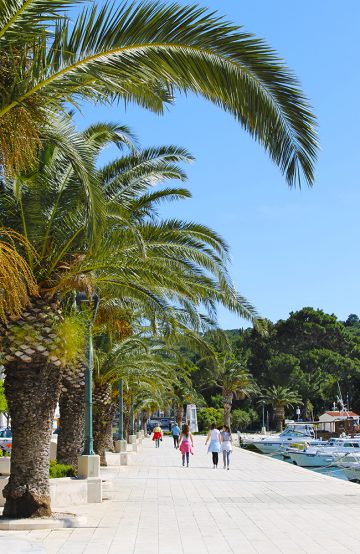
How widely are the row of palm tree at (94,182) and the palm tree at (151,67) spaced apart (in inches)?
0.5

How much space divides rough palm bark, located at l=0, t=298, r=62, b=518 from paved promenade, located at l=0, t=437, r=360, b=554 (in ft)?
2.81

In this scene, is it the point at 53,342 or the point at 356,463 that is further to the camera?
the point at 356,463

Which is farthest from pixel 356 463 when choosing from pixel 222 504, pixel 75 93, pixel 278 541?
pixel 75 93

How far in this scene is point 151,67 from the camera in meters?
7.73

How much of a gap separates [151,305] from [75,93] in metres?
7.50

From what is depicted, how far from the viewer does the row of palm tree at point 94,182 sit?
296 inches

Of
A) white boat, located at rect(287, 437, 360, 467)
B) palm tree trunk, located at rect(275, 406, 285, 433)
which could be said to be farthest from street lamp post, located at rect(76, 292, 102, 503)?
palm tree trunk, located at rect(275, 406, 285, 433)

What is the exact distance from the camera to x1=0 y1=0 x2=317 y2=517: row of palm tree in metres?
7.53

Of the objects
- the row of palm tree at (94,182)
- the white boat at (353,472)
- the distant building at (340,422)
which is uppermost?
the row of palm tree at (94,182)

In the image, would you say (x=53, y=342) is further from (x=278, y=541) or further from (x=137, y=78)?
Answer: (x=137, y=78)

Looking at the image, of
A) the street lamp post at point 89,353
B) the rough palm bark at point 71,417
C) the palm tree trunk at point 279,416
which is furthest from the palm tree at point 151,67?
the palm tree trunk at point 279,416

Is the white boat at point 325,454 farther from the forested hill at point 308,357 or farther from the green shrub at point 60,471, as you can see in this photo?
the forested hill at point 308,357

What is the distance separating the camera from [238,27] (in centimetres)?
738

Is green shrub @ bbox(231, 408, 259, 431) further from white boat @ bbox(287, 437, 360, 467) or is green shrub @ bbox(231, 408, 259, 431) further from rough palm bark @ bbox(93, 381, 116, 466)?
rough palm bark @ bbox(93, 381, 116, 466)
